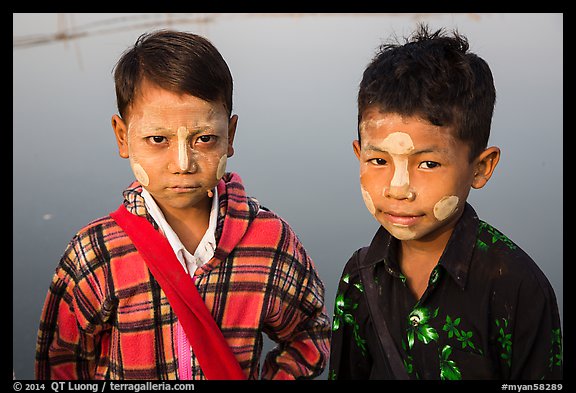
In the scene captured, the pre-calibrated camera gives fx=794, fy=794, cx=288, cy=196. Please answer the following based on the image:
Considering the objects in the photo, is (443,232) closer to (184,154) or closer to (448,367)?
(448,367)

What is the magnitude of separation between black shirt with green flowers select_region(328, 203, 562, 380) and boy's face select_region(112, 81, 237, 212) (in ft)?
2.21

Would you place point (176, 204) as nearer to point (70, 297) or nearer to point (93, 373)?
point (70, 297)

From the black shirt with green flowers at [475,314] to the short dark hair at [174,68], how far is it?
0.81 m

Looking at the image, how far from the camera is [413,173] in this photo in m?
2.47

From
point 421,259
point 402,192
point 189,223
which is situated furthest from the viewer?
point 189,223

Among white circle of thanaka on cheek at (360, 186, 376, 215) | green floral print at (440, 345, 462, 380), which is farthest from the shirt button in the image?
white circle of thanaka on cheek at (360, 186, 376, 215)

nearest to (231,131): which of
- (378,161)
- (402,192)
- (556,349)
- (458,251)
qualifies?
(378,161)

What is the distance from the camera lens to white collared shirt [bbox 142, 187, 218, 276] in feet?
8.97

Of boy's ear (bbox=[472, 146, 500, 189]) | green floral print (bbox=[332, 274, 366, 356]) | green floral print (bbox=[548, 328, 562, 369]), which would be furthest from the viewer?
green floral print (bbox=[332, 274, 366, 356])

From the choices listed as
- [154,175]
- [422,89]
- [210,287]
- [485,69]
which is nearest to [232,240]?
[210,287]

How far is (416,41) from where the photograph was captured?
2652mm

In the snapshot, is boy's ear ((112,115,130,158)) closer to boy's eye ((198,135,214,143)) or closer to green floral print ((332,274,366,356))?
boy's eye ((198,135,214,143))

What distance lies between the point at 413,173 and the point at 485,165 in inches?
10.7

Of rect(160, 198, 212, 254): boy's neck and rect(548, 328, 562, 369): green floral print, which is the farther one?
rect(160, 198, 212, 254): boy's neck
